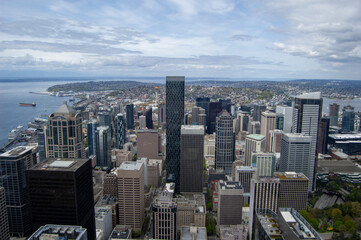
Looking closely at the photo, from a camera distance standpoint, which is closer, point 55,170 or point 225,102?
point 55,170

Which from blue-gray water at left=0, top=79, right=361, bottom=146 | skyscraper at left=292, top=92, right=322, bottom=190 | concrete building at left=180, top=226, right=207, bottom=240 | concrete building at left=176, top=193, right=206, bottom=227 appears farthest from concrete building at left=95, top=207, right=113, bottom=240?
skyscraper at left=292, top=92, right=322, bottom=190

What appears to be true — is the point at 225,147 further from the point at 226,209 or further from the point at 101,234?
the point at 101,234

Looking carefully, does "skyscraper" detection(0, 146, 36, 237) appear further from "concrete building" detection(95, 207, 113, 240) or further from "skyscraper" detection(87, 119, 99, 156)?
"skyscraper" detection(87, 119, 99, 156)

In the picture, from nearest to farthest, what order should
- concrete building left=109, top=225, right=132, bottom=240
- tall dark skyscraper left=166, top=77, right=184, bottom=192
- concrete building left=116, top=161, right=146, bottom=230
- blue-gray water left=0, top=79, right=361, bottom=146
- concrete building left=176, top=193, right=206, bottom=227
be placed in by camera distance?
1. concrete building left=109, top=225, right=132, bottom=240
2. concrete building left=116, top=161, right=146, bottom=230
3. concrete building left=176, top=193, right=206, bottom=227
4. tall dark skyscraper left=166, top=77, right=184, bottom=192
5. blue-gray water left=0, top=79, right=361, bottom=146

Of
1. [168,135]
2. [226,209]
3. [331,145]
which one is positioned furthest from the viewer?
[331,145]

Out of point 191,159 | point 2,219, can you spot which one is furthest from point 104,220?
point 191,159

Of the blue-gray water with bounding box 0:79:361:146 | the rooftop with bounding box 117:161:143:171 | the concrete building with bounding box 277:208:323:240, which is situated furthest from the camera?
the blue-gray water with bounding box 0:79:361:146

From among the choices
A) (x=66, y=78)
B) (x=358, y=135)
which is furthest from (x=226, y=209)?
(x=66, y=78)
